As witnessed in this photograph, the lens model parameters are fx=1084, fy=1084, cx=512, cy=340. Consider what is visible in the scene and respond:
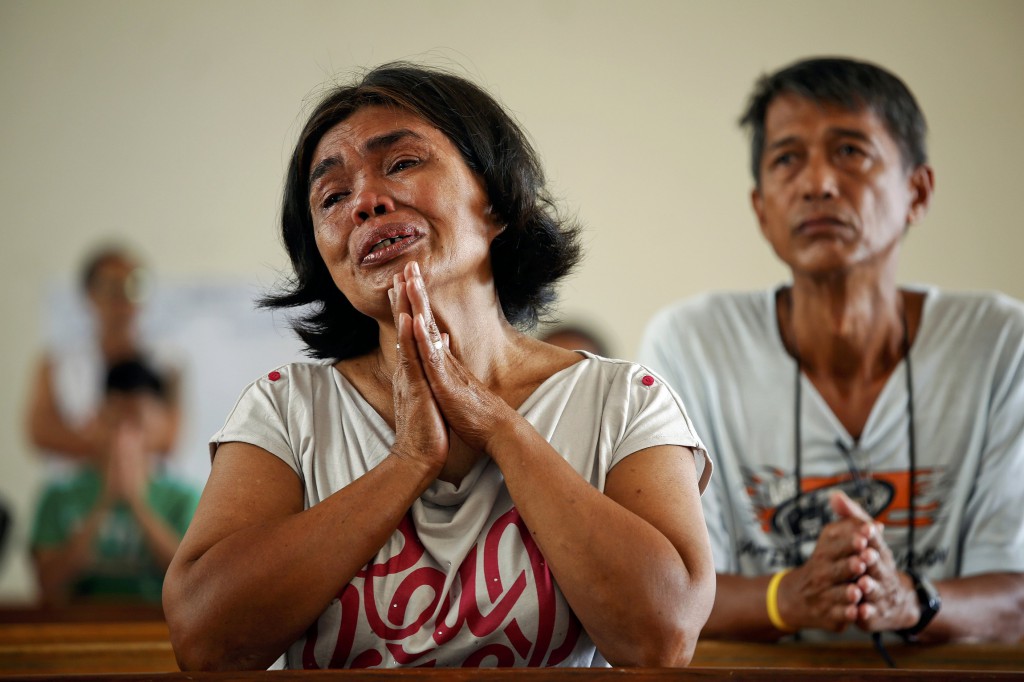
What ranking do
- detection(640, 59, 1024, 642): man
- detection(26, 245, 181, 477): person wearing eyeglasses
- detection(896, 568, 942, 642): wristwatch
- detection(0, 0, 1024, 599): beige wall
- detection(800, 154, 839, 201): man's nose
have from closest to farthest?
detection(896, 568, 942, 642): wristwatch < detection(640, 59, 1024, 642): man < detection(800, 154, 839, 201): man's nose < detection(26, 245, 181, 477): person wearing eyeglasses < detection(0, 0, 1024, 599): beige wall

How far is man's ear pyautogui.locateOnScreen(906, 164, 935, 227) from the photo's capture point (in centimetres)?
222

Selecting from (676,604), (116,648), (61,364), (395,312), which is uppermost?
(395,312)

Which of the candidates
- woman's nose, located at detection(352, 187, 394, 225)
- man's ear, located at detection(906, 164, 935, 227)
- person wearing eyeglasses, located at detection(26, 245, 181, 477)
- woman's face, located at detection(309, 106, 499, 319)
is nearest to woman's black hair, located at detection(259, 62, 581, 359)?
woman's face, located at detection(309, 106, 499, 319)

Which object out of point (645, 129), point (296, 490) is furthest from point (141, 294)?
point (296, 490)

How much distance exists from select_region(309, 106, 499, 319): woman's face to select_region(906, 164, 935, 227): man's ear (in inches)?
46.0

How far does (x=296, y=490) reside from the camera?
1.31m

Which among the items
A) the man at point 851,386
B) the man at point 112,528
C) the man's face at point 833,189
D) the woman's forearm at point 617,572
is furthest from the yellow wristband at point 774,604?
the man at point 112,528

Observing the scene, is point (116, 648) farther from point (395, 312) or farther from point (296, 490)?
point (395, 312)

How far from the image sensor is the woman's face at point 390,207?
1322 mm

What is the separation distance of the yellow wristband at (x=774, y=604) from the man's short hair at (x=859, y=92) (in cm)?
84

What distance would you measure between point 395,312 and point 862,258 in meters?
1.16

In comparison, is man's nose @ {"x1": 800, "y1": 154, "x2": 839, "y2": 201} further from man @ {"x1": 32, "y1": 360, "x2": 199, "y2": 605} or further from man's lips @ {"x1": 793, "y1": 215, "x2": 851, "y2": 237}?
man @ {"x1": 32, "y1": 360, "x2": 199, "y2": 605}

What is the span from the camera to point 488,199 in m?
1.44

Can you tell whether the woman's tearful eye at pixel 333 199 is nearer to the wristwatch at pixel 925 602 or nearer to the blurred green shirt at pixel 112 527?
the wristwatch at pixel 925 602
